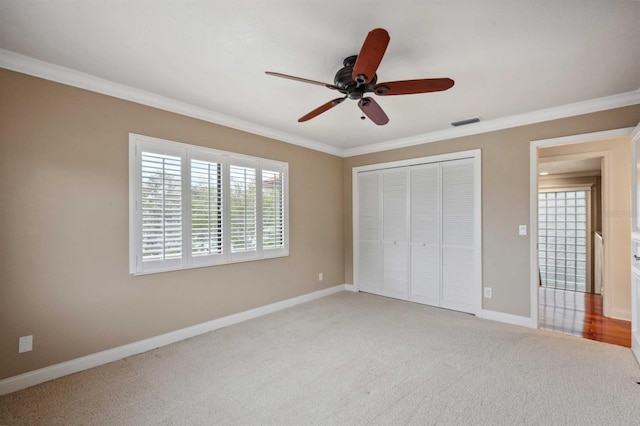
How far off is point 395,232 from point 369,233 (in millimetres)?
481

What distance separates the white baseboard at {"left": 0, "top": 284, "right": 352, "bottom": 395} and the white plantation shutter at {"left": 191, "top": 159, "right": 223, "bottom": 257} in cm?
83

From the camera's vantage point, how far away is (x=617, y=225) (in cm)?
393

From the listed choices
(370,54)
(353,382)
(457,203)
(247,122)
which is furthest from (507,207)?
(247,122)

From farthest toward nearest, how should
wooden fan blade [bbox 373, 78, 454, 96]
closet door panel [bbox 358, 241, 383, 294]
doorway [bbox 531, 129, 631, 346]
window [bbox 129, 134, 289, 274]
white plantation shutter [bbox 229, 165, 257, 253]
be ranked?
closet door panel [bbox 358, 241, 383, 294]
white plantation shutter [bbox 229, 165, 257, 253]
doorway [bbox 531, 129, 631, 346]
window [bbox 129, 134, 289, 274]
wooden fan blade [bbox 373, 78, 454, 96]

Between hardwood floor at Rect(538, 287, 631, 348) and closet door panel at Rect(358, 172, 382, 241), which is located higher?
closet door panel at Rect(358, 172, 382, 241)

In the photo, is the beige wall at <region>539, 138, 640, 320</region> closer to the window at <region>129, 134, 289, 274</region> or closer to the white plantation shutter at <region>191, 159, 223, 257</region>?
the window at <region>129, 134, 289, 274</region>

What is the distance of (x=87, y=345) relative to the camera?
2598mm

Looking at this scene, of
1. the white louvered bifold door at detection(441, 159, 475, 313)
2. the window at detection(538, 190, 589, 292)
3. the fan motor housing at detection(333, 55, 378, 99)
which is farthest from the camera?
the window at detection(538, 190, 589, 292)

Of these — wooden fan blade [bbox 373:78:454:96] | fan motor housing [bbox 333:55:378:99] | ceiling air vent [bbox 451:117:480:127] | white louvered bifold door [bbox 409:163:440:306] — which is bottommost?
white louvered bifold door [bbox 409:163:440:306]

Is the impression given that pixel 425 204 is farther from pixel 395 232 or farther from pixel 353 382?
pixel 353 382

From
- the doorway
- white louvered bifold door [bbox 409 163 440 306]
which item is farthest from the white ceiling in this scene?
white louvered bifold door [bbox 409 163 440 306]

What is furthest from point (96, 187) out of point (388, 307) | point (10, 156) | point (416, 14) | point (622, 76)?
point (622, 76)

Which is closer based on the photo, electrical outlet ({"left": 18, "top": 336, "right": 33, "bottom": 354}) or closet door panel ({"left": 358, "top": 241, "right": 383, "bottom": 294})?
electrical outlet ({"left": 18, "top": 336, "right": 33, "bottom": 354})

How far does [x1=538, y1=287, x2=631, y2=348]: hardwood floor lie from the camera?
3340mm
